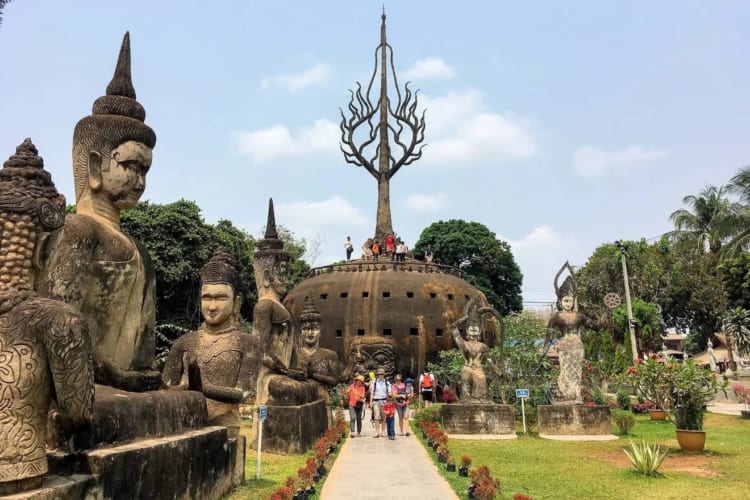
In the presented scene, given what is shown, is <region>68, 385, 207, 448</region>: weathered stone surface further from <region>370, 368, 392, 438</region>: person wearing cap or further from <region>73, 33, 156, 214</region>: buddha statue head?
<region>370, 368, 392, 438</region>: person wearing cap

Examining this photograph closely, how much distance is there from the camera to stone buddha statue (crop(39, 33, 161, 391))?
4.69m

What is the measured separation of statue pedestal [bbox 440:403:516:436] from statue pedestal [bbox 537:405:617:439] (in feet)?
2.67

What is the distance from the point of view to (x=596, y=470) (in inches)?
378

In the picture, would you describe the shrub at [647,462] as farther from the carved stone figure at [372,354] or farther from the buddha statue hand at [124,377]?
the carved stone figure at [372,354]

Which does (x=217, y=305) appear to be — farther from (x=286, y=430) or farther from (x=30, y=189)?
(x=286, y=430)

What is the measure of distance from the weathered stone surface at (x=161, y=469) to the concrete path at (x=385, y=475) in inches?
71.0

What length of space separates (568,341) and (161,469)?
11.9 m

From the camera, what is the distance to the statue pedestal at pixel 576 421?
45.9ft

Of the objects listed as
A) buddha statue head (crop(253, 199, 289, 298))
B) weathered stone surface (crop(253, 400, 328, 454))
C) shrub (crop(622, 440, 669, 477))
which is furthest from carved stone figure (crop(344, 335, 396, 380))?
shrub (crop(622, 440, 669, 477))

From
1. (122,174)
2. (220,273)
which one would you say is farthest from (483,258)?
(122,174)

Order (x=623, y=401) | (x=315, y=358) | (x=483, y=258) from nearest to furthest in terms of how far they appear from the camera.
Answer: (x=315, y=358) → (x=623, y=401) → (x=483, y=258)

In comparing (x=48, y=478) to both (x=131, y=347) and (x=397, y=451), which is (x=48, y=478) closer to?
(x=131, y=347)

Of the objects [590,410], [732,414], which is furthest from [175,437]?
[732,414]

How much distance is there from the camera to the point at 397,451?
38.5 feet
